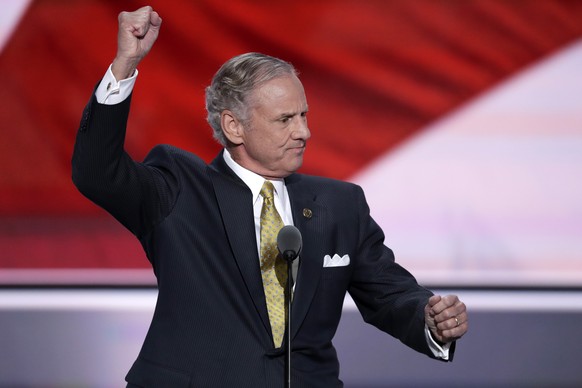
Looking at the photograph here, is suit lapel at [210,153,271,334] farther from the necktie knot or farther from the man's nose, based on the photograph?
the man's nose

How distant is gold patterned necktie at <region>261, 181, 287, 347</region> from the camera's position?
1.93 metres

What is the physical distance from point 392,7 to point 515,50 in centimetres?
51

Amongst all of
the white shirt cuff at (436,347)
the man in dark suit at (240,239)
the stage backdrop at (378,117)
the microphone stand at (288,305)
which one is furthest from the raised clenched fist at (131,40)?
the stage backdrop at (378,117)

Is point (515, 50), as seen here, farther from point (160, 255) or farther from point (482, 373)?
point (160, 255)

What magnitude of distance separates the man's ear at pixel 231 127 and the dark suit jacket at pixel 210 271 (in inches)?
2.6

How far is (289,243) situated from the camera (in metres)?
1.68

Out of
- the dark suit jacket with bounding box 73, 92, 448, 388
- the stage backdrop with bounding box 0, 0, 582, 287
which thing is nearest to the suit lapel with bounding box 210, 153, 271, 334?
the dark suit jacket with bounding box 73, 92, 448, 388

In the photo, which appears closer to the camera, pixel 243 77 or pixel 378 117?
pixel 243 77

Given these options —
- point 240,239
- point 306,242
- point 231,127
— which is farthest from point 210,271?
point 231,127

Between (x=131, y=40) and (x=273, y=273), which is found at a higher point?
(x=131, y=40)

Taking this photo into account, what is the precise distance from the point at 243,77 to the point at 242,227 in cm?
35

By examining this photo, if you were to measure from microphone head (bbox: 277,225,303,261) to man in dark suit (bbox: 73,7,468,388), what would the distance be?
26cm

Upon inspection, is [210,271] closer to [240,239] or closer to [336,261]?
[240,239]

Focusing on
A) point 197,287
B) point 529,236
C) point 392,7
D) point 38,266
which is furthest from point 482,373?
point 197,287
